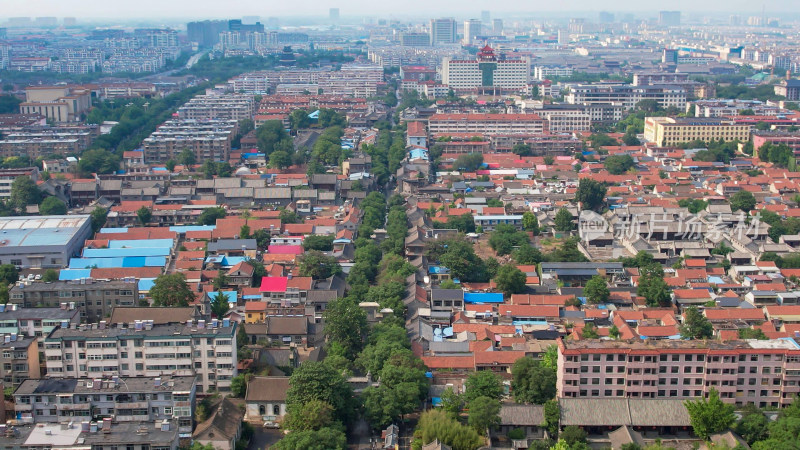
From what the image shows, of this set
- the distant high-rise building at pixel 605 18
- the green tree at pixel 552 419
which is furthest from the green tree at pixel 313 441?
the distant high-rise building at pixel 605 18

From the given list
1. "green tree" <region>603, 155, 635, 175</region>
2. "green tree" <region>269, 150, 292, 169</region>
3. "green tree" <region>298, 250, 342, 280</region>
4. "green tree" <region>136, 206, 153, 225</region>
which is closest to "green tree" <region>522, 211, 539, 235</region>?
"green tree" <region>298, 250, 342, 280</region>

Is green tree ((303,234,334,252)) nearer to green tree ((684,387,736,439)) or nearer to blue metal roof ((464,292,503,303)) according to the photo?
blue metal roof ((464,292,503,303))

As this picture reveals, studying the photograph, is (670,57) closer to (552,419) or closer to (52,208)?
(52,208)

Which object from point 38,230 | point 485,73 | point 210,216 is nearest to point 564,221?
point 210,216

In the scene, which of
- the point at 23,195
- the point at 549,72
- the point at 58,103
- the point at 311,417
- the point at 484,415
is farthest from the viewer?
the point at 549,72

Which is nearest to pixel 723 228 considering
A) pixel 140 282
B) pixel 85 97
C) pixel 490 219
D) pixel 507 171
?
pixel 490 219

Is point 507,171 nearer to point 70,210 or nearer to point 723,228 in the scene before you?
point 723,228

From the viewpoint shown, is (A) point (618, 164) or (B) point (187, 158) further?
(B) point (187, 158)
